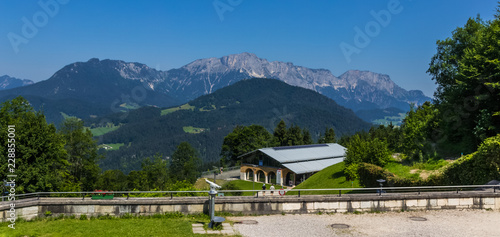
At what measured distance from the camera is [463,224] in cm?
1559

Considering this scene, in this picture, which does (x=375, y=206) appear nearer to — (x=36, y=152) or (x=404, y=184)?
(x=404, y=184)

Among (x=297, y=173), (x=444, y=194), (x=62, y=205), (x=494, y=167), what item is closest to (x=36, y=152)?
(x=62, y=205)

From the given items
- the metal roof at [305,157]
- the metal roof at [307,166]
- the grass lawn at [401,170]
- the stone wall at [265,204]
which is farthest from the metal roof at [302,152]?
the stone wall at [265,204]

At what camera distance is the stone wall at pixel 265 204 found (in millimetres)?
16297

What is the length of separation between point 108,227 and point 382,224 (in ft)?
39.2

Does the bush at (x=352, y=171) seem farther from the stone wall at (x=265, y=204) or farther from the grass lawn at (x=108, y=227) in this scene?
the grass lawn at (x=108, y=227)

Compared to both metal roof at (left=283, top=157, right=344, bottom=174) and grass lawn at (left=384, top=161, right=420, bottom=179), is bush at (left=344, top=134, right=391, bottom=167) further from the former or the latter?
metal roof at (left=283, top=157, right=344, bottom=174)

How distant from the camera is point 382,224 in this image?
1570cm

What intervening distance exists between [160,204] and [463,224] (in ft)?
45.5

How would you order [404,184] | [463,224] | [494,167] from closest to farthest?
[463,224] → [494,167] → [404,184]

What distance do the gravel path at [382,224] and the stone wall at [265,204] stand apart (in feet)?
1.45

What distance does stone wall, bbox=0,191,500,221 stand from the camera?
16297 millimetres

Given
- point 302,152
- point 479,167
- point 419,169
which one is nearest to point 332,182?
point 419,169

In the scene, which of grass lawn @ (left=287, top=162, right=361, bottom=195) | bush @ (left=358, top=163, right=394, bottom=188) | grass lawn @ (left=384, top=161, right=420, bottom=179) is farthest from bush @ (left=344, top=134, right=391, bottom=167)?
bush @ (left=358, top=163, right=394, bottom=188)
